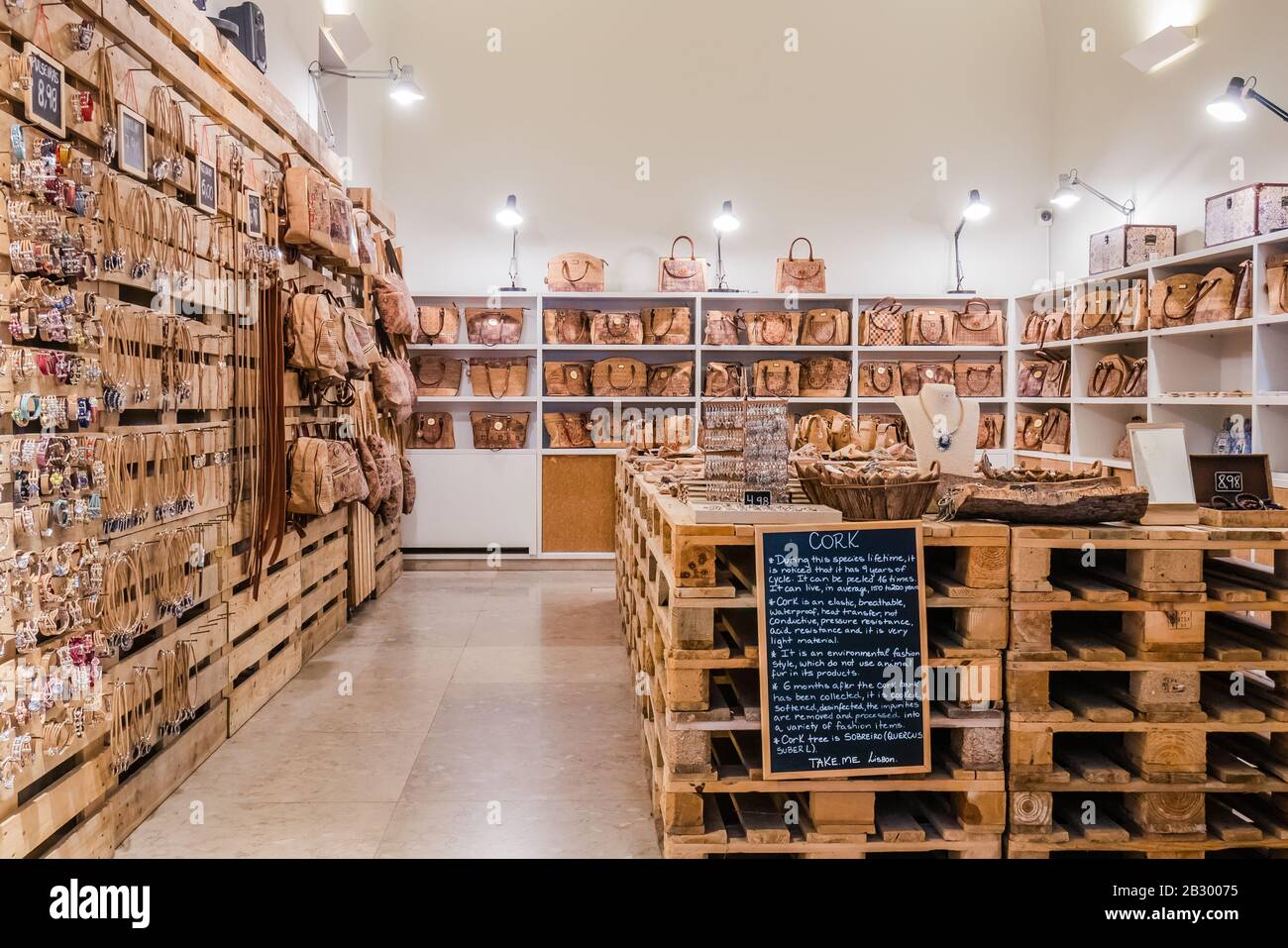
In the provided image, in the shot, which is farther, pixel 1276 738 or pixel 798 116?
pixel 798 116

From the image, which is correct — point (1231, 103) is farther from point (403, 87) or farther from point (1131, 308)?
point (403, 87)

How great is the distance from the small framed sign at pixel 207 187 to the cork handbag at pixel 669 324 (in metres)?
4.59

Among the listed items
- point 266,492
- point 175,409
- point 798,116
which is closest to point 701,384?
point 798,116

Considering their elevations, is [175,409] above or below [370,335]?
below

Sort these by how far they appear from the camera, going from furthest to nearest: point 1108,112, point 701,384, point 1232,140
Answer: point 701,384 → point 1108,112 → point 1232,140

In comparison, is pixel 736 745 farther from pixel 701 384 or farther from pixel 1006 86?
pixel 1006 86

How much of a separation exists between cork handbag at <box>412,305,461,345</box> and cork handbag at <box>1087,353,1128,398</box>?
4.88 m

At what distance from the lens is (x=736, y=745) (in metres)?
2.69

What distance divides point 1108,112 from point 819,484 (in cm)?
644

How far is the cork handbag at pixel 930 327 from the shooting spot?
801cm

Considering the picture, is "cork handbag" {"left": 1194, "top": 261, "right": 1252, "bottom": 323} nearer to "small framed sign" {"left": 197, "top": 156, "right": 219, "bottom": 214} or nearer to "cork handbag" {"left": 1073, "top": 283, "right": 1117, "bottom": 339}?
"cork handbag" {"left": 1073, "top": 283, "right": 1117, "bottom": 339}

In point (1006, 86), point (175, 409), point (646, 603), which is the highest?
point (1006, 86)

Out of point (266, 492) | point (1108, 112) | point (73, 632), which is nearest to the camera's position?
point (73, 632)

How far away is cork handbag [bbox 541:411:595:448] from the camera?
26.4ft
